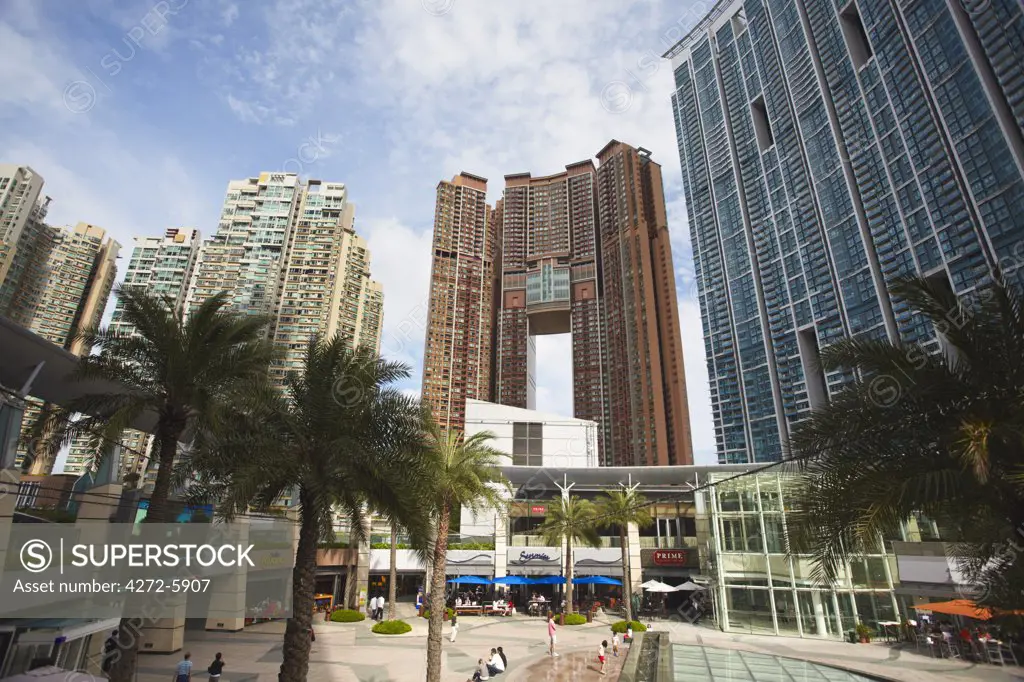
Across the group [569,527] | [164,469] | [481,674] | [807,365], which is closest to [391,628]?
[569,527]

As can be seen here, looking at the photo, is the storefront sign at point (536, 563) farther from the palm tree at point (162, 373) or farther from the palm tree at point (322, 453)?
the palm tree at point (162, 373)

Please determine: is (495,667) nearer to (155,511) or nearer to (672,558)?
(155,511)

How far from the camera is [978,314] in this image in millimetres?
9656

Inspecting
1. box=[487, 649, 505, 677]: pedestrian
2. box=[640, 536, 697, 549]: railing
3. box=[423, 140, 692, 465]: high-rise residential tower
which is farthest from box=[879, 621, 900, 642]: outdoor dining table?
box=[423, 140, 692, 465]: high-rise residential tower

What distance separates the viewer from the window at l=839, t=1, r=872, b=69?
307 feet

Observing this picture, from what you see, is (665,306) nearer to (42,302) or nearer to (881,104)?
(881,104)

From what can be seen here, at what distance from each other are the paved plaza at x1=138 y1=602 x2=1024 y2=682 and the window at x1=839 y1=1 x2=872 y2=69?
10472 centimetres

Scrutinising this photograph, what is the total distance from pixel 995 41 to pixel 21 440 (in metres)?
104

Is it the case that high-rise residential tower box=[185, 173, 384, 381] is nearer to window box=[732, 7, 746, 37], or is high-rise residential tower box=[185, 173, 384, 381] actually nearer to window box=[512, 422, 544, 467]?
window box=[512, 422, 544, 467]

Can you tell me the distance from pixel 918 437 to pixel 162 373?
18.7m

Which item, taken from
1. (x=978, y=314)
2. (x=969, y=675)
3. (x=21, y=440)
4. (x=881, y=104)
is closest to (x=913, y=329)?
(x=881, y=104)

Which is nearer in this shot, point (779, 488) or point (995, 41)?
point (779, 488)

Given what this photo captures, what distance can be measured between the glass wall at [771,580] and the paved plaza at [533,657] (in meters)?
1.61

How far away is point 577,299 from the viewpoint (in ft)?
436
